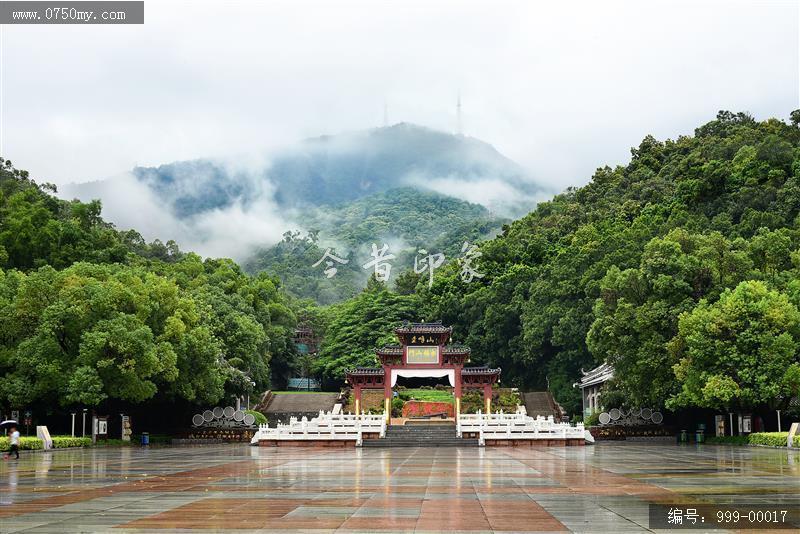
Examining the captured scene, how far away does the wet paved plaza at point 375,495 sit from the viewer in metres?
9.26

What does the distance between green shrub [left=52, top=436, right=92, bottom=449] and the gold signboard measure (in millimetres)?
16331

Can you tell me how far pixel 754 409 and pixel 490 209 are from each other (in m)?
125

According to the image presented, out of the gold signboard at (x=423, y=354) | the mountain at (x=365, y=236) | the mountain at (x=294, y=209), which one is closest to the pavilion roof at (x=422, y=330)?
the gold signboard at (x=423, y=354)

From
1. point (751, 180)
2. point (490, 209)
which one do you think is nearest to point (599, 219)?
point (751, 180)

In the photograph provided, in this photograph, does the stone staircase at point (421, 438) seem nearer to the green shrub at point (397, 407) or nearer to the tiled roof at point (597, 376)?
the tiled roof at point (597, 376)

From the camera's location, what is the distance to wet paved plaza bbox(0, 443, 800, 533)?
9.26 m

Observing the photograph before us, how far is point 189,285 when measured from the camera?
54844 millimetres

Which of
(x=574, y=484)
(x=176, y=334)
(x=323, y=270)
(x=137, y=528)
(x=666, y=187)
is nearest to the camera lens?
(x=137, y=528)

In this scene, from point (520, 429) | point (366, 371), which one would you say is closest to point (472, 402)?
point (366, 371)

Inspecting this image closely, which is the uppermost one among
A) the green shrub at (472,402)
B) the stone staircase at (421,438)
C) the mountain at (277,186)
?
the mountain at (277,186)

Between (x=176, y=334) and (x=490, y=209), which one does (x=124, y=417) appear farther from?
(x=490, y=209)

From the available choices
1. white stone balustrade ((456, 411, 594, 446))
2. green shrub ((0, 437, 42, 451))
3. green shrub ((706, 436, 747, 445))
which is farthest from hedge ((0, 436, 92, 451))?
green shrub ((706, 436, 747, 445))

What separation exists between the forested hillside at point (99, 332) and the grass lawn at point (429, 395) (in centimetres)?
1158

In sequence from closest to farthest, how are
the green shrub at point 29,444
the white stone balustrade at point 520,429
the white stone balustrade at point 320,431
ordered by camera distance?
the green shrub at point 29,444, the white stone balustrade at point 520,429, the white stone balustrade at point 320,431
